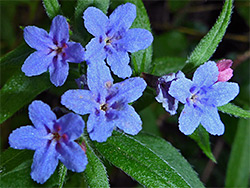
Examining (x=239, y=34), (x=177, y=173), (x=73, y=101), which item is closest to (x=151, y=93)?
(x=177, y=173)

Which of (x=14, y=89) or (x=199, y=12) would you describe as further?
(x=199, y=12)

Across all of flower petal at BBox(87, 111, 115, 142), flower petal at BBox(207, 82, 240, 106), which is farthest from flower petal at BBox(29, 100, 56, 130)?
flower petal at BBox(207, 82, 240, 106)

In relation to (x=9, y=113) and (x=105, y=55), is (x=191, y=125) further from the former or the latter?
(x=9, y=113)

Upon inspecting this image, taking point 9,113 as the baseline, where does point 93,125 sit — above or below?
above

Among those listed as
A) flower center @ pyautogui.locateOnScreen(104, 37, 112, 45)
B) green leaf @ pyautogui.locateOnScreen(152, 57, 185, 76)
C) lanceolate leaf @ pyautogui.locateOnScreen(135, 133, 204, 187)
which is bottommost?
lanceolate leaf @ pyautogui.locateOnScreen(135, 133, 204, 187)

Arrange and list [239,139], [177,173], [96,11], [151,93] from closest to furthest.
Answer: [96,11] → [177,173] → [151,93] → [239,139]

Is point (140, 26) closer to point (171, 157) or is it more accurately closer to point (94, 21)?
point (94, 21)

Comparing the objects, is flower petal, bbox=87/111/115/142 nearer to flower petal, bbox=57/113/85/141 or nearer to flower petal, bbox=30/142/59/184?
flower petal, bbox=57/113/85/141
